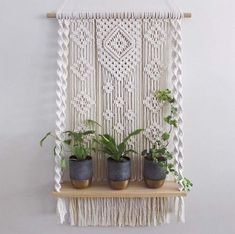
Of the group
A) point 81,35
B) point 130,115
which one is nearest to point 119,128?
point 130,115

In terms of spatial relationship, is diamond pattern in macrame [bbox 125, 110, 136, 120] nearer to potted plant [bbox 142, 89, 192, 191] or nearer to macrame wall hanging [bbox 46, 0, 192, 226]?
macrame wall hanging [bbox 46, 0, 192, 226]

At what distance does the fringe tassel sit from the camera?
52.0 inches

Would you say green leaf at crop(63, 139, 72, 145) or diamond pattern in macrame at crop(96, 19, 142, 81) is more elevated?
diamond pattern in macrame at crop(96, 19, 142, 81)

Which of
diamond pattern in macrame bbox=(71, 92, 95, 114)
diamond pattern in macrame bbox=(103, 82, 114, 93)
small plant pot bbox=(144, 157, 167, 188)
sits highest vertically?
diamond pattern in macrame bbox=(103, 82, 114, 93)

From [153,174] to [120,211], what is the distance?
25cm

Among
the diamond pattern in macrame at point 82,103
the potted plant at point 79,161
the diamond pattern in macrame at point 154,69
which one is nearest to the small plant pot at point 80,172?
the potted plant at point 79,161

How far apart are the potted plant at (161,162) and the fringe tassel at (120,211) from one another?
121 millimetres

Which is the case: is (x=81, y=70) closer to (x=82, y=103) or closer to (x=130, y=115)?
(x=82, y=103)

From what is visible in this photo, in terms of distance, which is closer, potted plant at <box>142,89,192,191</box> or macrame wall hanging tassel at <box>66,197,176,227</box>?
potted plant at <box>142,89,192,191</box>


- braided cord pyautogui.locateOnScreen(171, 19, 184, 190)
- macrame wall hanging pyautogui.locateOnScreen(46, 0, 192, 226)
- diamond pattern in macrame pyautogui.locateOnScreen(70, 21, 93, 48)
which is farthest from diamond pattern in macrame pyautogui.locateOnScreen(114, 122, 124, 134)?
diamond pattern in macrame pyautogui.locateOnScreen(70, 21, 93, 48)

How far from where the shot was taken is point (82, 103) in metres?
1.30
